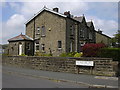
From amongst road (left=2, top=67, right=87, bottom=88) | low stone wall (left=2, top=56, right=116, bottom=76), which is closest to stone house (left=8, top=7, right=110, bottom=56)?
low stone wall (left=2, top=56, right=116, bottom=76)

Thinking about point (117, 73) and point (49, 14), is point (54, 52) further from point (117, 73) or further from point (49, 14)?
point (117, 73)

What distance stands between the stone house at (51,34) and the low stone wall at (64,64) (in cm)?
825

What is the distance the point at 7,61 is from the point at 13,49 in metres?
7.07

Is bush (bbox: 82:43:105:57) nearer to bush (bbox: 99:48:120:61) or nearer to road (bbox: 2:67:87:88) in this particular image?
bush (bbox: 99:48:120:61)

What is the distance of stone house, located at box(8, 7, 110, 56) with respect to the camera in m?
26.3

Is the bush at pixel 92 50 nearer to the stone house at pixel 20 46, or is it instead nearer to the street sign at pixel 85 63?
the street sign at pixel 85 63

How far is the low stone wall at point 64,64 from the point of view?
41.7ft

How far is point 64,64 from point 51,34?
13091 millimetres

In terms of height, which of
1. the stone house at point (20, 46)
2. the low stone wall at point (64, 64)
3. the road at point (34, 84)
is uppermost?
the stone house at point (20, 46)

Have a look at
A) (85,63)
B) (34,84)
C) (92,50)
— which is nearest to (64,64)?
(85,63)

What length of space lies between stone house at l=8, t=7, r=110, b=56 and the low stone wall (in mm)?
8252

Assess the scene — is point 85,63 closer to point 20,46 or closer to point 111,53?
point 111,53

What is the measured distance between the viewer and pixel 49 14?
27766 millimetres

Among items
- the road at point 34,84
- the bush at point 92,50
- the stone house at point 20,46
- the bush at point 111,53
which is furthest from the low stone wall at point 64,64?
the stone house at point 20,46
